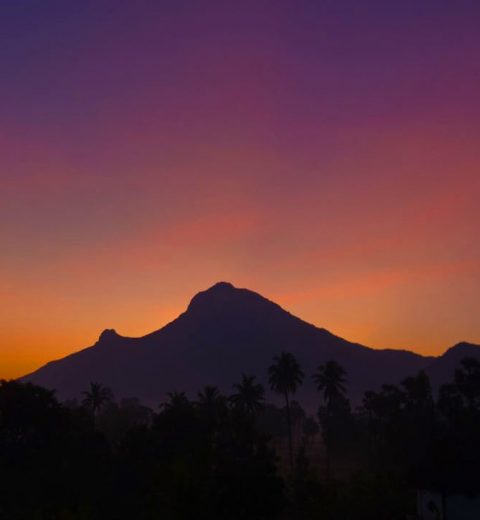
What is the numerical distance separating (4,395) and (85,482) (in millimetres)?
12232

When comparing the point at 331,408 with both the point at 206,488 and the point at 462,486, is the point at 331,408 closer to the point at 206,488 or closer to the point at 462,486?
the point at 462,486

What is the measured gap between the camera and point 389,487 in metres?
45.6

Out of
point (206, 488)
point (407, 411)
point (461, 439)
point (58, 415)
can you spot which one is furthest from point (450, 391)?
point (206, 488)

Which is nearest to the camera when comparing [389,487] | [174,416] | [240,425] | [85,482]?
[389,487]

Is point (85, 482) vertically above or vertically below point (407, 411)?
below

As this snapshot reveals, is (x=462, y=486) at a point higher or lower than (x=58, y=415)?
lower

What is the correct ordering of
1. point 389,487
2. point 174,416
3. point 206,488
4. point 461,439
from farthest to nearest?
1. point 174,416
2. point 461,439
3. point 389,487
4. point 206,488

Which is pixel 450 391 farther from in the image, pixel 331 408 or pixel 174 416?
pixel 174 416

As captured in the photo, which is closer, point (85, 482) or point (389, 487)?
point (389, 487)

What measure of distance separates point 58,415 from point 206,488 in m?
29.3

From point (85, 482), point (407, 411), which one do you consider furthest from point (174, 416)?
point (407, 411)

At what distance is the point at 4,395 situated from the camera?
58.5 m

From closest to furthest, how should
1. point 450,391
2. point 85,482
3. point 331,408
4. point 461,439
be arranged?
point 85,482 → point 461,439 → point 450,391 → point 331,408

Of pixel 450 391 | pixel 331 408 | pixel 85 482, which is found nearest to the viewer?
pixel 85 482
